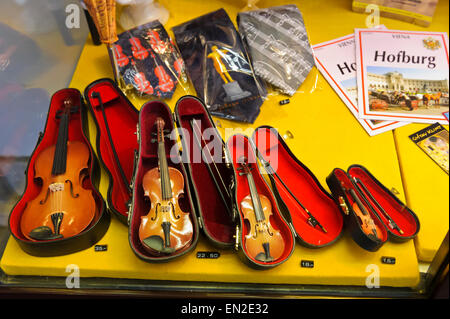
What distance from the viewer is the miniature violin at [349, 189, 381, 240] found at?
1035 millimetres

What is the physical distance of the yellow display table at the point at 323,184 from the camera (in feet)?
3.38

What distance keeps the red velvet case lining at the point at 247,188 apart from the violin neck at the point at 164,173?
207 mm

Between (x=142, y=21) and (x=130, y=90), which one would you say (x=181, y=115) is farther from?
(x=142, y=21)

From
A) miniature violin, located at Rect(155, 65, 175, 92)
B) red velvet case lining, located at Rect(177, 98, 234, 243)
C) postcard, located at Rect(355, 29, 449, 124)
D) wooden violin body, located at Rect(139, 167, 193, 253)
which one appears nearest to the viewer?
wooden violin body, located at Rect(139, 167, 193, 253)

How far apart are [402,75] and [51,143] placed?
52.2 inches

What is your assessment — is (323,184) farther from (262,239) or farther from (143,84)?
(143,84)

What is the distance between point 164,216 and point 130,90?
622 mm

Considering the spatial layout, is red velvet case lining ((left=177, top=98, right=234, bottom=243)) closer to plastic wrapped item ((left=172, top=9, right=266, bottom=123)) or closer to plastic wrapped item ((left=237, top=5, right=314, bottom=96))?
plastic wrapped item ((left=172, top=9, right=266, bottom=123))

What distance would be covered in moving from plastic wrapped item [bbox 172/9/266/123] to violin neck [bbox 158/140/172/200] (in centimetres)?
32

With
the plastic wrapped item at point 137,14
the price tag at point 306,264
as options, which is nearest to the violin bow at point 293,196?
the price tag at point 306,264

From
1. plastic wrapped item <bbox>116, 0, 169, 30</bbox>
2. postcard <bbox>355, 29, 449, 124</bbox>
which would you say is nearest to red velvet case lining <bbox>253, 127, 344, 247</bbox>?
postcard <bbox>355, 29, 449, 124</bbox>

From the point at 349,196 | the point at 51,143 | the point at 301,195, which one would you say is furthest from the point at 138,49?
the point at 349,196

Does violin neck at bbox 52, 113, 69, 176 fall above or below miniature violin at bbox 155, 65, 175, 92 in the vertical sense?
below

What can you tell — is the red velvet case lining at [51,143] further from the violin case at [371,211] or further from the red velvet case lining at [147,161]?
the violin case at [371,211]
